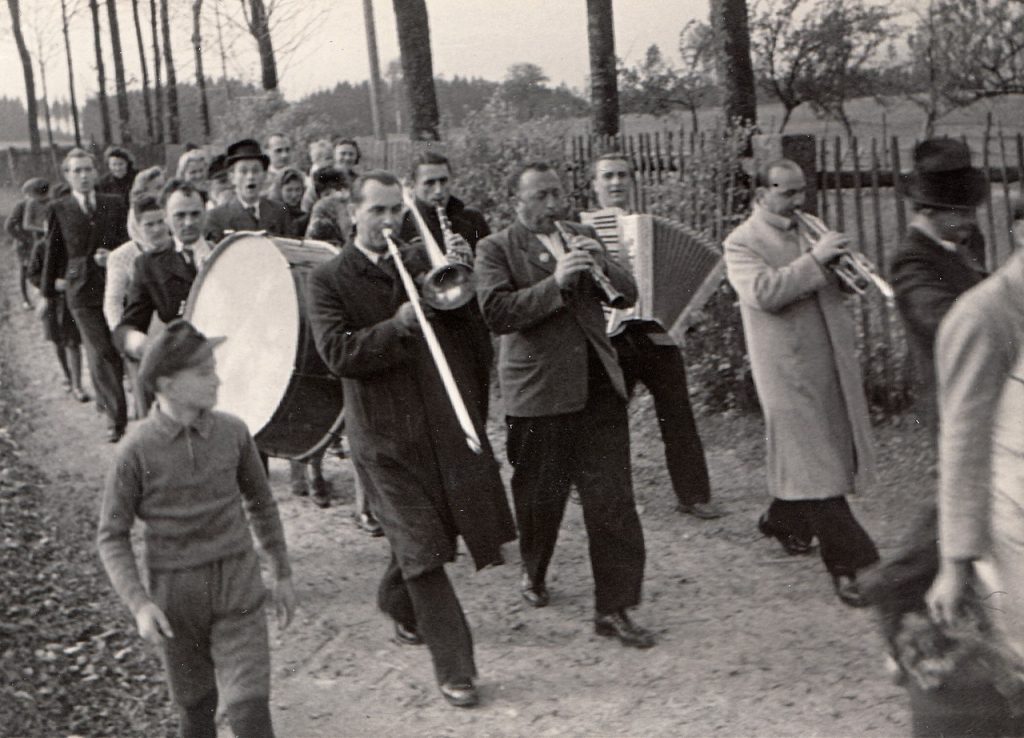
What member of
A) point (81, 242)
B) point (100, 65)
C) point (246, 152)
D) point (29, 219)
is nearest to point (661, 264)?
point (246, 152)

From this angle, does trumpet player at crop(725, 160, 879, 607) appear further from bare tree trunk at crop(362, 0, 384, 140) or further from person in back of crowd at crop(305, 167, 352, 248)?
bare tree trunk at crop(362, 0, 384, 140)

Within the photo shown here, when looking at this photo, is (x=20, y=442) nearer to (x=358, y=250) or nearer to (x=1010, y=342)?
(x=358, y=250)

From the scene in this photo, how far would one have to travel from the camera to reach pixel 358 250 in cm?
587

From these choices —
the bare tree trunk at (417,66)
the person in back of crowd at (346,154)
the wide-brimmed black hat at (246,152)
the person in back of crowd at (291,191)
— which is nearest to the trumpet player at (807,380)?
the wide-brimmed black hat at (246,152)

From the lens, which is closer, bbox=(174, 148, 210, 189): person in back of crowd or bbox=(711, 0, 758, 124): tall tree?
bbox=(711, 0, 758, 124): tall tree

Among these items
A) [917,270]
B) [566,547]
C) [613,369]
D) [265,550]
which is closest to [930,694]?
[917,270]

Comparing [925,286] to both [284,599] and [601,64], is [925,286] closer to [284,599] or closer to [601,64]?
[284,599]

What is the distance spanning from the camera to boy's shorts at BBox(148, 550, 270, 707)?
14.9 feet

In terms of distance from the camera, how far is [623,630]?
6320 mm

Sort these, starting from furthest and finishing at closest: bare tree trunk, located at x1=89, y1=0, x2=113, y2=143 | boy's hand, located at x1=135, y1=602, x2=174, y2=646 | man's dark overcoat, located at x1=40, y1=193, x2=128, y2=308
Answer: bare tree trunk, located at x1=89, y1=0, x2=113, y2=143 → man's dark overcoat, located at x1=40, y1=193, x2=128, y2=308 → boy's hand, located at x1=135, y1=602, x2=174, y2=646

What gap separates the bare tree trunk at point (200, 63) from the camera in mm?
36469

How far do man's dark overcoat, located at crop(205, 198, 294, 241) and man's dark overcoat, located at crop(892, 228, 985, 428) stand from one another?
5.78 metres

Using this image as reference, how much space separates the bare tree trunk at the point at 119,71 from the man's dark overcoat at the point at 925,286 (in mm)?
41588

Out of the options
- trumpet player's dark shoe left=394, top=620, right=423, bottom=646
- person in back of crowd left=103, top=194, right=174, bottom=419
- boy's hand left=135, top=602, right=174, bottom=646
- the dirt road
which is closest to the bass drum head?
person in back of crowd left=103, top=194, right=174, bottom=419
